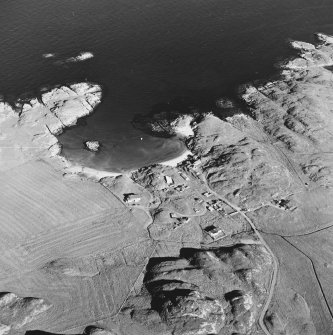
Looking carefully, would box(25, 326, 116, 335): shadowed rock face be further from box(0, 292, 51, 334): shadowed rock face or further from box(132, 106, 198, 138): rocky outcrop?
box(132, 106, 198, 138): rocky outcrop

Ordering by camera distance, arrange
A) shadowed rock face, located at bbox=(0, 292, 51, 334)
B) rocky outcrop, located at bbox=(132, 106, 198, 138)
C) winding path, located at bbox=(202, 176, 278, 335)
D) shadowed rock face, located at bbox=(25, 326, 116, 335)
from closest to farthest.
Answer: shadowed rock face, located at bbox=(25, 326, 116, 335) < shadowed rock face, located at bbox=(0, 292, 51, 334) < winding path, located at bbox=(202, 176, 278, 335) < rocky outcrop, located at bbox=(132, 106, 198, 138)

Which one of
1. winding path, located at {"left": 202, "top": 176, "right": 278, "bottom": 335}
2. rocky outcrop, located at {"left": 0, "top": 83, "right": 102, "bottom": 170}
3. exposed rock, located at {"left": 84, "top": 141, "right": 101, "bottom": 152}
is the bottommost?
winding path, located at {"left": 202, "top": 176, "right": 278, "bottom": 335}

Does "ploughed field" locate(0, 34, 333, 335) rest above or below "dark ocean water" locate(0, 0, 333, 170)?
below

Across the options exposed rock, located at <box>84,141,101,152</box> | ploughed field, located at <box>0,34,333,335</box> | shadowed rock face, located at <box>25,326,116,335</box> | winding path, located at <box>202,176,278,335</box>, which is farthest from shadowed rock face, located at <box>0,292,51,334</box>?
exposed rock, located at <box>84,141,101,152</box>

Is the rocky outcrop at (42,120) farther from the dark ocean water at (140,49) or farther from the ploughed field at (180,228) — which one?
the dark ocean water at (140,49)

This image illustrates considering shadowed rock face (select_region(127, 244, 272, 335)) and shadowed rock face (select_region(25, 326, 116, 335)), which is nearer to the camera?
shadowed rock face (select_region(25, 326, 116, 335))

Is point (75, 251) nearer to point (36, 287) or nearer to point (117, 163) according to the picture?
point (36, 287)

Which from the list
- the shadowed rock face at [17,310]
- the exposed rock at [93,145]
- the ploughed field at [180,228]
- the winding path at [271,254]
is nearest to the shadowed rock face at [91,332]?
the ploughed field at [180,228]
